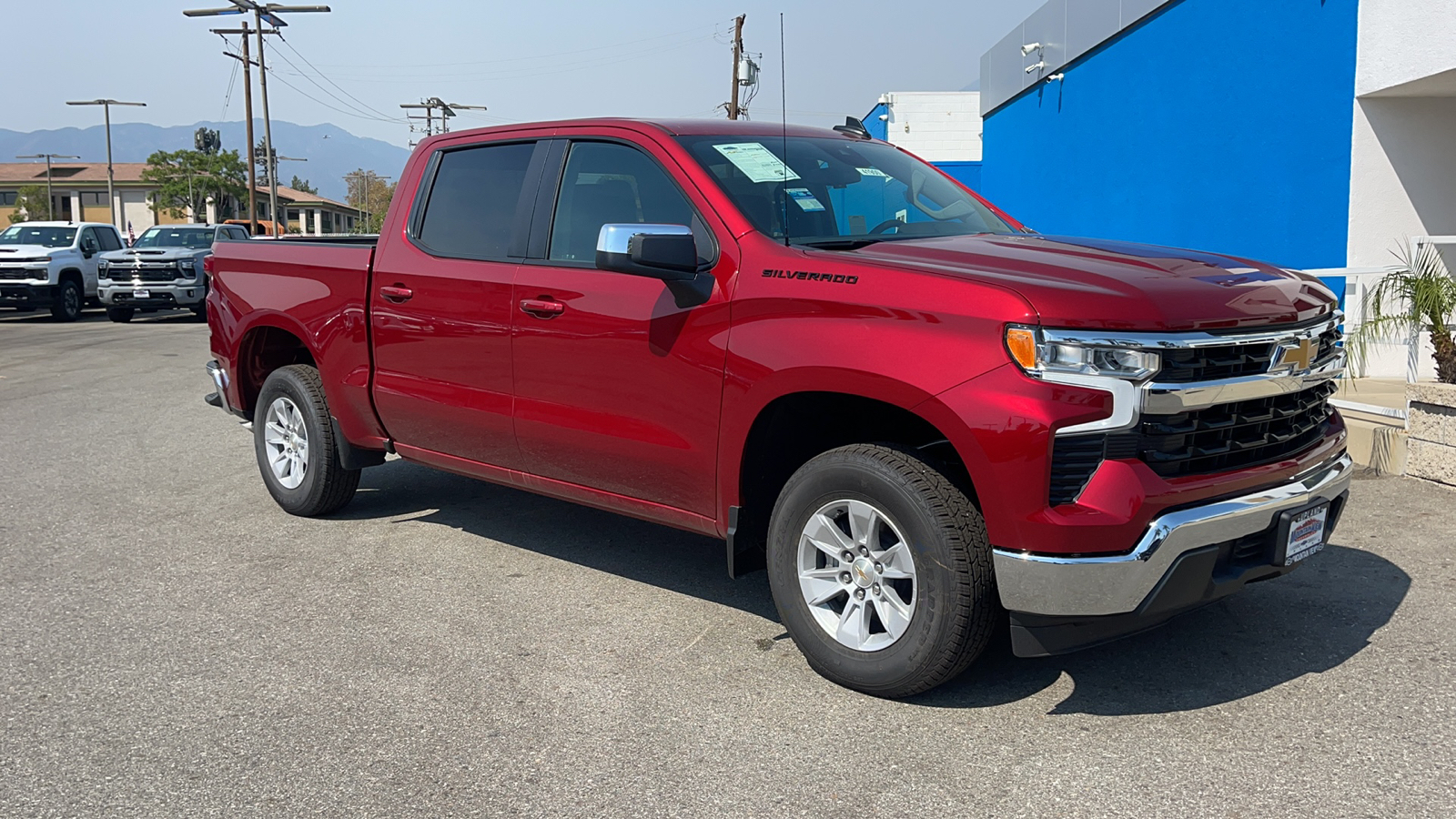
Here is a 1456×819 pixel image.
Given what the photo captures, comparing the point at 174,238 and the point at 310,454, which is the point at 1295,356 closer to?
the point at 310,454

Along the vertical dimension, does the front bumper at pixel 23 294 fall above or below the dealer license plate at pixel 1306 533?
above

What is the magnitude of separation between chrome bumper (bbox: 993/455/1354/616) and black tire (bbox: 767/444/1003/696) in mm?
138

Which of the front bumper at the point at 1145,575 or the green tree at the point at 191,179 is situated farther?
the green tree at the point at 191,179

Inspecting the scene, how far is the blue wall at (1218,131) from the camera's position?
35.3 feet

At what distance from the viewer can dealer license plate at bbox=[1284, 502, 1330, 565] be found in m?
3.70

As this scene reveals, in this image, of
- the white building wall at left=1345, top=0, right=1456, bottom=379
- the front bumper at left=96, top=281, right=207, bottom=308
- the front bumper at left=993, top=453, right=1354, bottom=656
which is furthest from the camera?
the front bumper at left=96, top=281, right=207, bottom=308

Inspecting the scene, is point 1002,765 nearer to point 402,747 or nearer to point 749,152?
point 402,747

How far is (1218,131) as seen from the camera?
42.3 feet

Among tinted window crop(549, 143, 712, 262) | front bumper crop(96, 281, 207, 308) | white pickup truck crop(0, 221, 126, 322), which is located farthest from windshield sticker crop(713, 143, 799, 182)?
white pickup truck crop(0, 221, 126, 322)

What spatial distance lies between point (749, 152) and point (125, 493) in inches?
186

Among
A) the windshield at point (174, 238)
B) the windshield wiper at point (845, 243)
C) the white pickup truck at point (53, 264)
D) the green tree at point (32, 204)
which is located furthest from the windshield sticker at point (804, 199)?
the green tree at point (32, 204)

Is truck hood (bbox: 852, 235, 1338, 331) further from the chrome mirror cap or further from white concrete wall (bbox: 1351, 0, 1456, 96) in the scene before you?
white concrete wall (bbox: 1351, 0, 1456, 96)

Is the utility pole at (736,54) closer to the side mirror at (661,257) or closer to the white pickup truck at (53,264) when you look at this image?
the white pickup truck at (53,264)

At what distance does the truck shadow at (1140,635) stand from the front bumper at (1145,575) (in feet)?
1.39
